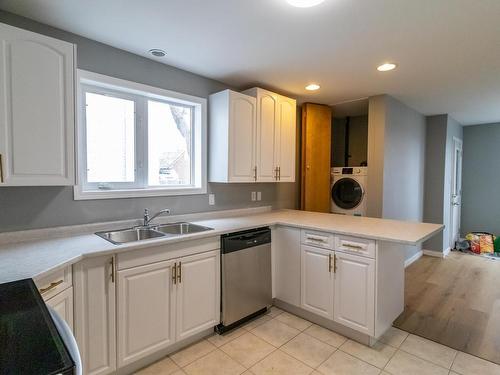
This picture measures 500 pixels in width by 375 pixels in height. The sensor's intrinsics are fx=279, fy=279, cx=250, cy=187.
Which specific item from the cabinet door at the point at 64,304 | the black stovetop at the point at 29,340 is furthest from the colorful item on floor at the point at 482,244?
the black stovetop at the point at 29,340

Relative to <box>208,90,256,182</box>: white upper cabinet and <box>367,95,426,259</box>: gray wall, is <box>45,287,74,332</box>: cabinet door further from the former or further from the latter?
<box>367,95,426,259</box>: gray wall

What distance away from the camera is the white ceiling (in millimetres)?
1715

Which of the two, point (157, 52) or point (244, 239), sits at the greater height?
point (157, 52)

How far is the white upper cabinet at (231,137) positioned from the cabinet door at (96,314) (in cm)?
142

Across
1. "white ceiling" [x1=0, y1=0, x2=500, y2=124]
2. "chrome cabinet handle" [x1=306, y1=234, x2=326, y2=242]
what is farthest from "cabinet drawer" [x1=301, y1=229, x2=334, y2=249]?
"white ceiling" [x1=0, y1=0, x2=500, y2=124]

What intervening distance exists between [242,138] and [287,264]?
1360 millimetres

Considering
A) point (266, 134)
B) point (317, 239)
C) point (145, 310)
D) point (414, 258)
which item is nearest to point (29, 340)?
point (145, 310)

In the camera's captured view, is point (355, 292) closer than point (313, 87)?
Yes

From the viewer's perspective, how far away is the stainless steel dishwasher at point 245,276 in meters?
2.37

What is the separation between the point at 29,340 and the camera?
0.73 m

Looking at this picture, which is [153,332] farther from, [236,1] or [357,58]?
[357,58]

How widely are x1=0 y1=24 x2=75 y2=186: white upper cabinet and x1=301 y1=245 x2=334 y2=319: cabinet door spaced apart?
6.56 feet

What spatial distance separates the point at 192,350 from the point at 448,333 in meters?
2.20

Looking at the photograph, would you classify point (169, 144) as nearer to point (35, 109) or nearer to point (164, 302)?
point (35, 109)
